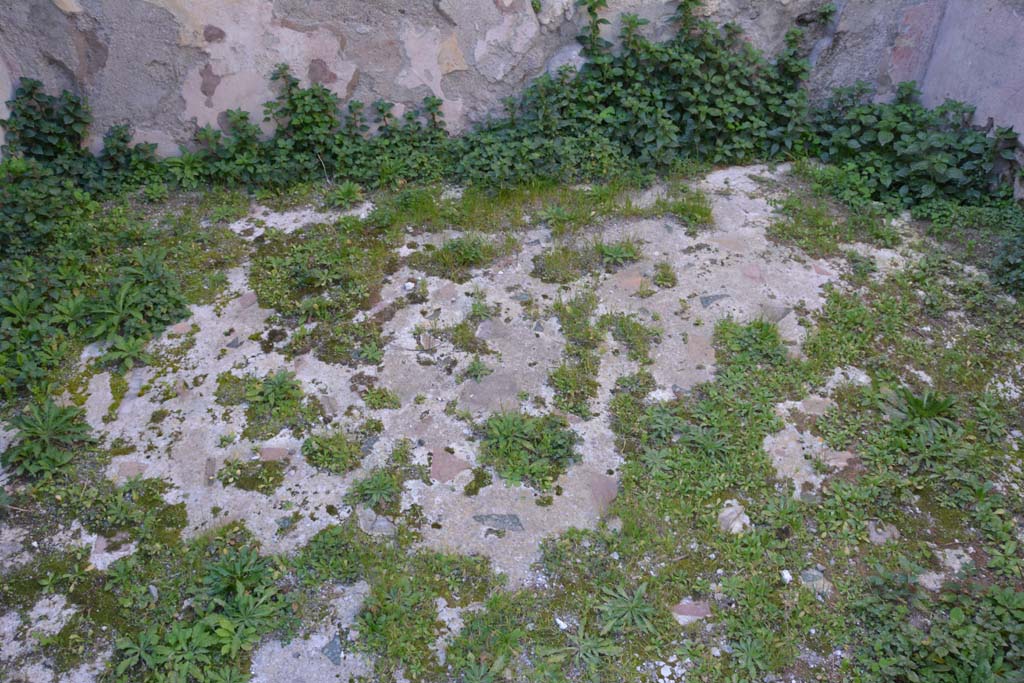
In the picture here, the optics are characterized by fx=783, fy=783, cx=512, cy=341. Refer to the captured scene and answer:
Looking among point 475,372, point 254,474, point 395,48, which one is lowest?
point 254,474

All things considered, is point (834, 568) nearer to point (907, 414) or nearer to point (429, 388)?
point (907, 414)

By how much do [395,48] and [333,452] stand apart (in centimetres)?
305

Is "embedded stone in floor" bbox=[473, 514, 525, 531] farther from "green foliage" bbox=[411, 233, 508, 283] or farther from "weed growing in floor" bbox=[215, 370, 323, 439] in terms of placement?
"green foliage" bbox=[411, 233, 508, 283]

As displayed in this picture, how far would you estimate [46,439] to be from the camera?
11.0ft

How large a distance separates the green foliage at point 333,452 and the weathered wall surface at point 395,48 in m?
2.80

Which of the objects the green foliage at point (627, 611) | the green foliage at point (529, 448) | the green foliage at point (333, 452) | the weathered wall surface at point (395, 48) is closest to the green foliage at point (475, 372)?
the green foliage at point (529, 448)

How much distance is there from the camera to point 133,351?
12.4ft

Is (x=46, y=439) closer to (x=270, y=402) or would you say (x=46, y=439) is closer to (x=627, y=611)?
(x=270, y=402)

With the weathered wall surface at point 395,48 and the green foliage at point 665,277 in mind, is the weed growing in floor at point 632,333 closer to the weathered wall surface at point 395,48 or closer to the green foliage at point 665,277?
the green foliage at point 665,277

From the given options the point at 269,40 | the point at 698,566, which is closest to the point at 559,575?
the point at 698,566

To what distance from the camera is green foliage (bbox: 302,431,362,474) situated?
3.34 meters

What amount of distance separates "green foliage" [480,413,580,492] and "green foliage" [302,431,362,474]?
56 centimetres

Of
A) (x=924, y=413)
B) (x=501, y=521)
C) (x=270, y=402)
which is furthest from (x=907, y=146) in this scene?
(x=270, y=402)

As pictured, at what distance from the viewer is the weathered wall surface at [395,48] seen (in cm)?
488
